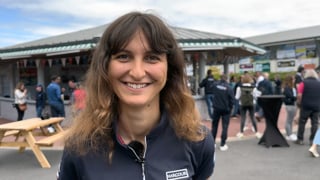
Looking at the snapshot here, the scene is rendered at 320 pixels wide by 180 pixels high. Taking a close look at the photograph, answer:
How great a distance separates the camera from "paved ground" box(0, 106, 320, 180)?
6.14m

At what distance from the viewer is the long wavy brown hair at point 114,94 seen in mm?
1495

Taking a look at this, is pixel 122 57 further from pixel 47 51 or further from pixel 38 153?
pixel 47 51

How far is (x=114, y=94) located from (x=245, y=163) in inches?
227

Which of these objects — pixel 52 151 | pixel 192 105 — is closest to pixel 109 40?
pixel 192 105

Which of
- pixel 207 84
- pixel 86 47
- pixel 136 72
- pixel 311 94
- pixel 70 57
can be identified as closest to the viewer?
pixel 136 72

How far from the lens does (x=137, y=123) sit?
1610 millimetres

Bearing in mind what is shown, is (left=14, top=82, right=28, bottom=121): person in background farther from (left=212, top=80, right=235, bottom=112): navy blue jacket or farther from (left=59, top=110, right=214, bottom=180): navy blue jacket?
(left=59, top=110, right=214, bottom=180): navy blue jacket

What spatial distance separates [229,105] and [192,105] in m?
6.50

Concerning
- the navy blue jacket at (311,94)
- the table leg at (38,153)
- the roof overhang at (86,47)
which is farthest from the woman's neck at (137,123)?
the roof overhang at (86,47)

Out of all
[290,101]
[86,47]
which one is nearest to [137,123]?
[290,101]

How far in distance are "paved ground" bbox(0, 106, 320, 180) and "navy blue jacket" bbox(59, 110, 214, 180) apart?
4.56 metres

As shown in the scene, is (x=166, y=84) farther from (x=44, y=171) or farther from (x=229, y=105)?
(x=229, y=105)

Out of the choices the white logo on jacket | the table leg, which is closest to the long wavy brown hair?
the white logo on jacket

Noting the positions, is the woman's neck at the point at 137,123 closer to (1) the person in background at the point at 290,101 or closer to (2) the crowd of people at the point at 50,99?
(1) the person in background at the point at 290,101
